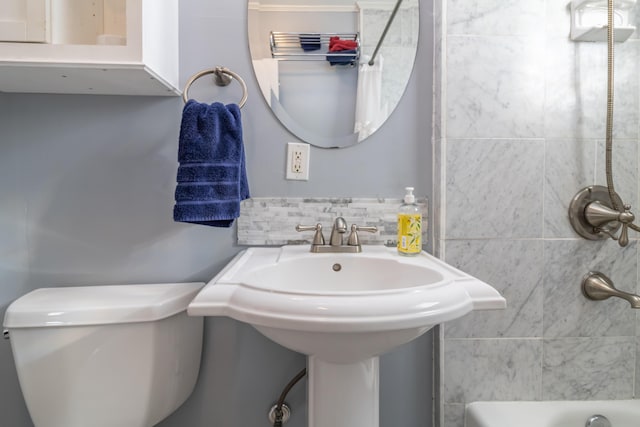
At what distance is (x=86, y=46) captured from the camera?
76cm

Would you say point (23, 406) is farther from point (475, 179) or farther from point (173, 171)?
point (475, 179)

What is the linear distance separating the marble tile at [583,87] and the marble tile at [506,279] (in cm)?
36

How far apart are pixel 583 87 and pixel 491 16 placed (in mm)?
342

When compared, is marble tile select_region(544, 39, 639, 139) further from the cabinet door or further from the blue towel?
the cabinet door

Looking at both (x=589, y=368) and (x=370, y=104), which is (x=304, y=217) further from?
(x=589, y=368)

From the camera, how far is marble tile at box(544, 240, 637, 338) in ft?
3.40

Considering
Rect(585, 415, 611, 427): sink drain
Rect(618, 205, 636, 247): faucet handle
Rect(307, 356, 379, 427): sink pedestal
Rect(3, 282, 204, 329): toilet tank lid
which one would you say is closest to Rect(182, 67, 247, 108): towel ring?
Rect(3, 282, 204, 329): toilet tank lid

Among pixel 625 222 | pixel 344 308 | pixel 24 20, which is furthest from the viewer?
pixel 625 222

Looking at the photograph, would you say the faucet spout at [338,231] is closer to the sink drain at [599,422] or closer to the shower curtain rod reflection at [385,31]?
the shower curtain rod reflection at [385,31]

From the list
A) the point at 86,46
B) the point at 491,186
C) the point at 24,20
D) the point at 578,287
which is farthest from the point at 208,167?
the point at 578,287

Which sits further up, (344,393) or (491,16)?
(491,16)

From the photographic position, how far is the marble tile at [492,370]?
40.1 inches

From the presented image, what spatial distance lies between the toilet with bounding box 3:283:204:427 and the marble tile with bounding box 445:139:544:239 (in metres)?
0.83

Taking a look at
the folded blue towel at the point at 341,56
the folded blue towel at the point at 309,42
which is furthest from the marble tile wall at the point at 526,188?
the folded blue towel at the point at 309,42
